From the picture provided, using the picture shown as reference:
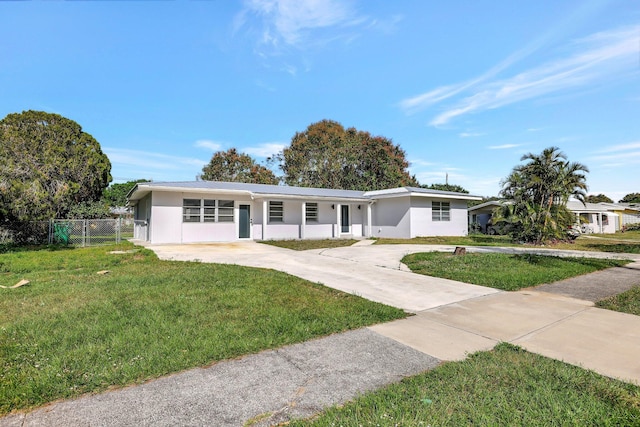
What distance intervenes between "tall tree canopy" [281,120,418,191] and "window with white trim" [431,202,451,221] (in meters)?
13.8

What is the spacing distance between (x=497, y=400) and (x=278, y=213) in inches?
669

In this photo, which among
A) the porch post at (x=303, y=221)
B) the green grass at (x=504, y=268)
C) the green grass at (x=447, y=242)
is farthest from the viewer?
the porch post at (x=303, y=221)

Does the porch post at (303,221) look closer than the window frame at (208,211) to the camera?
No

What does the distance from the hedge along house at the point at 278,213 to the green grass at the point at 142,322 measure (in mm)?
8130

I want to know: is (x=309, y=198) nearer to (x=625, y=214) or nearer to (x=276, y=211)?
(x=276, y=211)

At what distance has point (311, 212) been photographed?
2003 cm

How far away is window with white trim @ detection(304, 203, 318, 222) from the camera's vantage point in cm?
1994

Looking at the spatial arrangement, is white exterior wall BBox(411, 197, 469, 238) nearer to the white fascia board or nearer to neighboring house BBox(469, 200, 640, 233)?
the white fascia board

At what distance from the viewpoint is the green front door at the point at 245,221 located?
1775cm

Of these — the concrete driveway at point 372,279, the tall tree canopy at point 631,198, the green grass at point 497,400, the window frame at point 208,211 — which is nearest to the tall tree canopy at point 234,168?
the window frame at point 208,211

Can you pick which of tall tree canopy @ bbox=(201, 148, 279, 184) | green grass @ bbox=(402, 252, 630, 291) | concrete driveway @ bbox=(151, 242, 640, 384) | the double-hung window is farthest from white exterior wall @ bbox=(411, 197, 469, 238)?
tall tree canopy @ bbox=(201, 148, 279, 184)

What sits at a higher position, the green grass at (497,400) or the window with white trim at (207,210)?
the window with white trim at (207,210)

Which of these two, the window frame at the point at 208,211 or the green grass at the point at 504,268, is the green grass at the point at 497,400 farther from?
the window frame at the point at 208,211

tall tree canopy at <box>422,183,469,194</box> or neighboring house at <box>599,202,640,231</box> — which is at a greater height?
tall tree canopy at <box>422,183,469,194</box>
